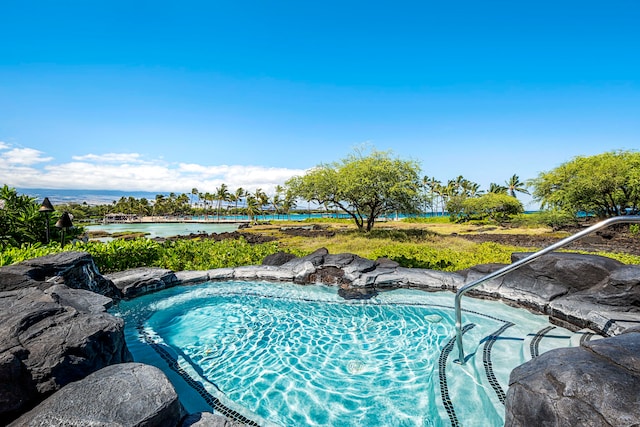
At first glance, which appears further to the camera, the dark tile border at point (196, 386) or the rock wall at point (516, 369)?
the dark tile border at point (196, 386)

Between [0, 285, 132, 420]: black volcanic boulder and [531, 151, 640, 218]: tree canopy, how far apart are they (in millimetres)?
32735

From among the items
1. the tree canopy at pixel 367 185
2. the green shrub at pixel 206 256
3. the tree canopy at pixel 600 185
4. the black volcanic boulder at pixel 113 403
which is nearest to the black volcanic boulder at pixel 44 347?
the black volcanic boulder at pixel 113 403

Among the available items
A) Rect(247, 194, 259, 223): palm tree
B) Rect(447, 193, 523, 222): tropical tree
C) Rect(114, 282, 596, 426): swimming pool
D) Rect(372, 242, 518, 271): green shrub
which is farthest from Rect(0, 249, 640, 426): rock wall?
Rect(247, 194, 259, 223): palm tree

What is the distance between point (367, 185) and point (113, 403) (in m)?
22.0

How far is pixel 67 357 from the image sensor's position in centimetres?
363

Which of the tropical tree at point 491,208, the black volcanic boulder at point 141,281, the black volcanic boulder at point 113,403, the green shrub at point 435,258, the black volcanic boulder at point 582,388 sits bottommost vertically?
the black volcanic boulder at point 141,281

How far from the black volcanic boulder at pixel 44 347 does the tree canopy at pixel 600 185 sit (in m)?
32.7

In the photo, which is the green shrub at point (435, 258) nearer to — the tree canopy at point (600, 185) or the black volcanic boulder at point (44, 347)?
the black volcanic boulder at point (44, 347)

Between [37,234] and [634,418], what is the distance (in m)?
17.3

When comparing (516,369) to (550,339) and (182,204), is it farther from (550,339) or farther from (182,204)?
(182,204)

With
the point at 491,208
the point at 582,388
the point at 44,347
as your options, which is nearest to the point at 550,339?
the point at 582,388

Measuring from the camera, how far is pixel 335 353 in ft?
19.5

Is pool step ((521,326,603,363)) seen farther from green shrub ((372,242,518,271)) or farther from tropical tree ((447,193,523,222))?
tropical tree ((447,193,523,222))

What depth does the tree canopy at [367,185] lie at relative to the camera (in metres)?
23.7
